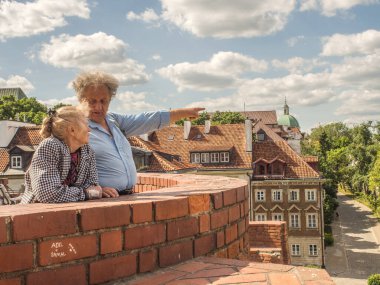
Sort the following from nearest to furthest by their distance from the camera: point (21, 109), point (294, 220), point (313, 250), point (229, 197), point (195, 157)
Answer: point (229, 197) < point (313, 250) < point (294, 220) < point (195, 157) < point (21, 109)

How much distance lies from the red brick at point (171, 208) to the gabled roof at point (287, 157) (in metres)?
32.1

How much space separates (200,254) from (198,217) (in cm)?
23

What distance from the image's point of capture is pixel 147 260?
7.98 ft

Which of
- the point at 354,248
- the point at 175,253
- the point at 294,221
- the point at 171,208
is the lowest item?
the point at 354,248

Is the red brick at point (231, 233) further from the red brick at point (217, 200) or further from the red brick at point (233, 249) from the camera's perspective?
the red brick at point (217, 200)

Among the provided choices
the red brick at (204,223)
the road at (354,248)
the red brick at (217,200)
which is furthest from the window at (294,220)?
the red brick at (204,223)

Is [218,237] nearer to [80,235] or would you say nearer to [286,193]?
[80,235]

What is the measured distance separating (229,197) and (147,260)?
0.88 m

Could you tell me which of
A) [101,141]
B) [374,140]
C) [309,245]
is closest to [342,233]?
[309,245]

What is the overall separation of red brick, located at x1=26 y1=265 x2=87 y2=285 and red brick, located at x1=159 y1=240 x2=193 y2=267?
0.52m

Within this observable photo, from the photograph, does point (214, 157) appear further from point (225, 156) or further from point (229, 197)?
point (229, 197)

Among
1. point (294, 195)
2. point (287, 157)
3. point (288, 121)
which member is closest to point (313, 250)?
point (294, 195)

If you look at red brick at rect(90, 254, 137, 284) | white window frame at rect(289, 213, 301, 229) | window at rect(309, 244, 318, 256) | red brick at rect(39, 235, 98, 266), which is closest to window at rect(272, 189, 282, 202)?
white window frame at rect(289, 213, 301, 229)

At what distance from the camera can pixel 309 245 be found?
33656mm
